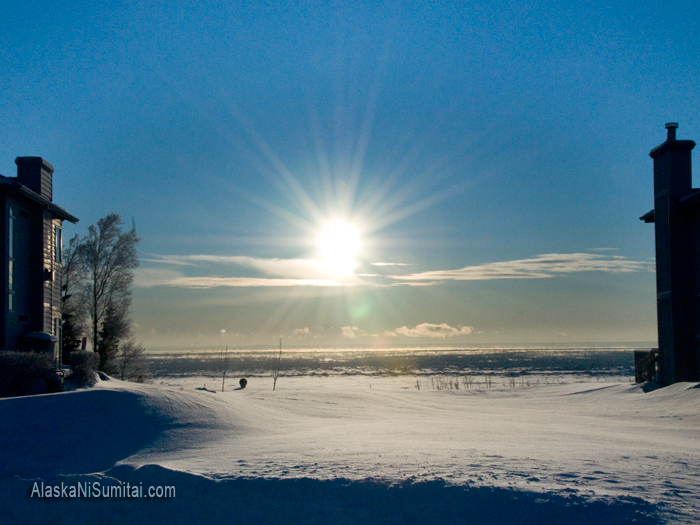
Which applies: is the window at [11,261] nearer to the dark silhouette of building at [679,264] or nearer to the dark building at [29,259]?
the dark building at [29,259]

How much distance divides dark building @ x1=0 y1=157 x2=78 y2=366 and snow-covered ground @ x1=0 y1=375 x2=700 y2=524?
26.6 ft

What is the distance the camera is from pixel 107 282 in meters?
34.6

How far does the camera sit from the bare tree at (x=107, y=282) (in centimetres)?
3406

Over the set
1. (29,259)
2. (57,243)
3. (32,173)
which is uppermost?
(32,173)

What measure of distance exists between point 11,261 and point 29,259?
1.70 meters

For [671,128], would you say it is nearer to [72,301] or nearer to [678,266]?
[678,266]

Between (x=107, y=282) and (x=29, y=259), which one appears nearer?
(x=29, y=259)

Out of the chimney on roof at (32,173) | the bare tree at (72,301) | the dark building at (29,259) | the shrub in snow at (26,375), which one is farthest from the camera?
the bare tree at (72,301)

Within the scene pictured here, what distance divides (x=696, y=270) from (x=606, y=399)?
240 inches

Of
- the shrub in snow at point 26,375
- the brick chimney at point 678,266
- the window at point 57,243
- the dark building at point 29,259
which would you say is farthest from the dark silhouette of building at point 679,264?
the window at point 57,243

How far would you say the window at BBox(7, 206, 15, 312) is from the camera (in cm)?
1798

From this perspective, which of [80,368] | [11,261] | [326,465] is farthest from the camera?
[11,261]

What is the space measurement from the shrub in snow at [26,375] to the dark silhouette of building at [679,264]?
21753mm

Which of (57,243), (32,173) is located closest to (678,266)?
(32,173)
